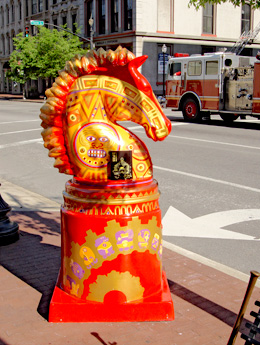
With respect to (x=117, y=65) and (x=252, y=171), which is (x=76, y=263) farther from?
(x=252, y=171)

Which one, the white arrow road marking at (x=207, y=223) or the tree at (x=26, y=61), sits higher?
the tree at (x=26, y=61)

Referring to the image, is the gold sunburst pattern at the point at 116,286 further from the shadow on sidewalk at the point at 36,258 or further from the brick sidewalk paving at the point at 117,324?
the shadow on sidewalk at the point at 36,258

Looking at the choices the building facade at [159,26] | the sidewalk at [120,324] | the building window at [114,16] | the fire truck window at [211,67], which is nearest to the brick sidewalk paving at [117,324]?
the sidewalk at [120,324]

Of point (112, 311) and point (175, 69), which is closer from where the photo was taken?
point (112, 311)

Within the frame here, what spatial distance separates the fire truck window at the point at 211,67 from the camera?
20.8 m

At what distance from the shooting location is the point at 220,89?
20.5 metres

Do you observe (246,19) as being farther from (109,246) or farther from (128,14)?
(109,246)

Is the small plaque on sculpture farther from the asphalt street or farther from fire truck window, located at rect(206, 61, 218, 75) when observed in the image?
fire truck window, located at rect(206, 61, 218, 75)

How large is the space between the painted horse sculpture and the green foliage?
41760 mm

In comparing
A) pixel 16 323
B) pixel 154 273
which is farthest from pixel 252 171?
pixel 16 323

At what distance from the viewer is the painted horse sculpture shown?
380cm

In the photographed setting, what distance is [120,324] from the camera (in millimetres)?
3859

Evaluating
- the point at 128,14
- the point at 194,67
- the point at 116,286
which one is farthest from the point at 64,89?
the point at 128,14

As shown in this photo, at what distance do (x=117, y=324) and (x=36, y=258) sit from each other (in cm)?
183
